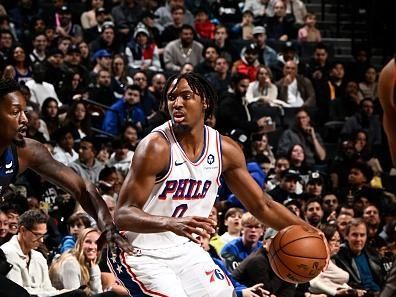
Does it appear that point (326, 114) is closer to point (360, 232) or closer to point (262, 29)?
point (262, 29)

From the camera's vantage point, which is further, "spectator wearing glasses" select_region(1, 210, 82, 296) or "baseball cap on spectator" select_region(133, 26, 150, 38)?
"baseball cap on spectator" select_region(133, 26, 150, 38)

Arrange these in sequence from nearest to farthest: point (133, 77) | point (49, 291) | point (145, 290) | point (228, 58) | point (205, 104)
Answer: point (145, 290) → point (205, 104) → point (49, 291) → point (133, 77) → point (228, 58)

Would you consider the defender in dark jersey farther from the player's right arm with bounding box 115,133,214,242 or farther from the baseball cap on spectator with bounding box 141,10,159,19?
the baseball cap on spectator with bounding box 141,10,159,19

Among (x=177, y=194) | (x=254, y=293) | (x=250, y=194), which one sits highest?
(x=177, y=194)

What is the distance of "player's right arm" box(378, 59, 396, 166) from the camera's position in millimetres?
3781

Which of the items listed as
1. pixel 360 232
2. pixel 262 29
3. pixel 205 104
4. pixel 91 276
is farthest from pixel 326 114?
pixel 205 104

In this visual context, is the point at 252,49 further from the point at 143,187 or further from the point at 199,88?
the point at 143,187

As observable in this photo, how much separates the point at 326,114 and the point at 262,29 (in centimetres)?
167

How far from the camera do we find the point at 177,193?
17.6ft

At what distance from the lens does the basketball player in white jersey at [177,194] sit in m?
5.19

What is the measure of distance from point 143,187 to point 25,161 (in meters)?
0.75

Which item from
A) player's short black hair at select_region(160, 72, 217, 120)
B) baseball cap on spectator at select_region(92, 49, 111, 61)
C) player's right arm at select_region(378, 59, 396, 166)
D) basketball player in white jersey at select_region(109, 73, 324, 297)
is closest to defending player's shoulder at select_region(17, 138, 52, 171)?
basketball player in white jersey at select_region(109, 73, 324, 297)

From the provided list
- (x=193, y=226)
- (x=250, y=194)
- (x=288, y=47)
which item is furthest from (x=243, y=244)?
(x=288, y=47)

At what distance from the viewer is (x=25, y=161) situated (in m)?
5.50
